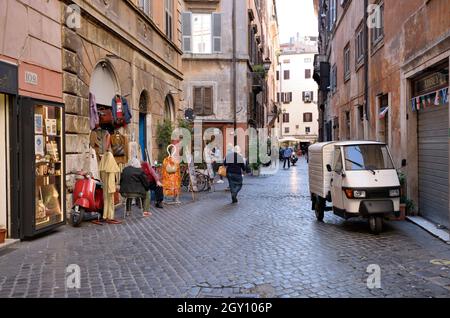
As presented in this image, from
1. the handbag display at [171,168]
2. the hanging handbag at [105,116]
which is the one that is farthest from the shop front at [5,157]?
the handbag display at [171,168]

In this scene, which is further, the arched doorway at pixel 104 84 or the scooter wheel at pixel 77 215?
the arched doorway at pixel 104 84

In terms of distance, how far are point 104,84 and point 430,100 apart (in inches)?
293

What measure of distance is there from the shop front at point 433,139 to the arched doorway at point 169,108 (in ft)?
33.7

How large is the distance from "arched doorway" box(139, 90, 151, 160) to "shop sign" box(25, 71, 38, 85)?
699 cm

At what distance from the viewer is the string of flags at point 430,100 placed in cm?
939

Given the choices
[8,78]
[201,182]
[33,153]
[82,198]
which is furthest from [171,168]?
[8,78]

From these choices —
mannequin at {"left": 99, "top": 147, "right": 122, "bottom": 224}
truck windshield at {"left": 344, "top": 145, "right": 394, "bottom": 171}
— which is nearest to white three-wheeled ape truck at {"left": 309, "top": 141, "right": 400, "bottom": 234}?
truck windshield at {"left": 344, "top": 145, "right": 394, "bottom": 171}

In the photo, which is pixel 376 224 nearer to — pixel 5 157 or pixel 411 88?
pixel 411 88

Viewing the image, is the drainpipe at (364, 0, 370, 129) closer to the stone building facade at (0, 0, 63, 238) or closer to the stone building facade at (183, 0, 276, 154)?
the stone building facade at (0, 0, 63, 238)

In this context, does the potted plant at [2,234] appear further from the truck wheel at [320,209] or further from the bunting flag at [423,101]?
the bunting flag at [423,101]

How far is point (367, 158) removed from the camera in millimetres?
9672

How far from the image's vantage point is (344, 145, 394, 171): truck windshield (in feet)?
31.2

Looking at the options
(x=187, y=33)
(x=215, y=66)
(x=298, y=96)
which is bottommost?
(x=215, y=66)
